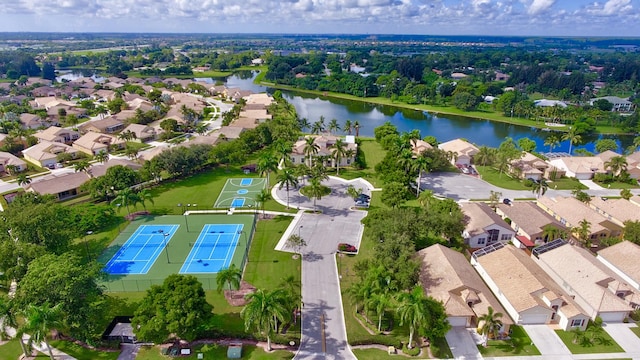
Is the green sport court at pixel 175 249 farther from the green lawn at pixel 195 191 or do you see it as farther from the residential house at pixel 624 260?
the residential house at pixel 624 260

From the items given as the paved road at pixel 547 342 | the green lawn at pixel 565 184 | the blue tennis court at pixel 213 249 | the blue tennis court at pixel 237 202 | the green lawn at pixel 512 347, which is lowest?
the paved road at pixel 547 342

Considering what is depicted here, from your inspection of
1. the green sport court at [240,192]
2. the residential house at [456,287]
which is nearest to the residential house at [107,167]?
the green sport court at [240,192]

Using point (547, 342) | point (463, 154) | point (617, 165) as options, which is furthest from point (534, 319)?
point (617, 165)

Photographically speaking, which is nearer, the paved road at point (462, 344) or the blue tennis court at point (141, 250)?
the paved road at point (462, 344)

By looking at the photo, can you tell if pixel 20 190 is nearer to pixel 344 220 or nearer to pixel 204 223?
pixel 204 223

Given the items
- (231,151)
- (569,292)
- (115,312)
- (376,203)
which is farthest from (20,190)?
(569,292)

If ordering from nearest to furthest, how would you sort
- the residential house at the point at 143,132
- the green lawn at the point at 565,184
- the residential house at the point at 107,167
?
the residential house at the point at 107,167
the green lawn at the point at 565,184
the residential house at the point at 143,132

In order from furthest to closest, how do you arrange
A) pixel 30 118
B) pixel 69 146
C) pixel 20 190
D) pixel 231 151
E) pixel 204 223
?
pixel 30 118 < pixel 69 146 < pixel 231 151 < pixel 20 190 < pixel 204 223
